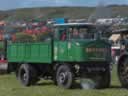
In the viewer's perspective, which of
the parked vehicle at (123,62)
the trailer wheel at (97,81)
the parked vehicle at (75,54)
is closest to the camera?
the parked vehicle at (123,62)

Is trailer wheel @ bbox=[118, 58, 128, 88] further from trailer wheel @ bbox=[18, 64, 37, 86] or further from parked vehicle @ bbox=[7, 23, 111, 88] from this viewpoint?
trailer wheel @ bbox=[18, 64, 37, 86]

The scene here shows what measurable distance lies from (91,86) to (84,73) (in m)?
0.59

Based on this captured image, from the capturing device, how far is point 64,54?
18.1 meters

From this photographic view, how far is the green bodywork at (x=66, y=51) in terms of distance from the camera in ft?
57.6

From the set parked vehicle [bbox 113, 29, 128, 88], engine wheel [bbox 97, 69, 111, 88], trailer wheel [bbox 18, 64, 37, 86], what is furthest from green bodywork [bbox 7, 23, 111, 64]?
parked vehicle [bbox 113, 29, 128, 88]

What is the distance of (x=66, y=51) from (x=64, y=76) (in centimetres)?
88

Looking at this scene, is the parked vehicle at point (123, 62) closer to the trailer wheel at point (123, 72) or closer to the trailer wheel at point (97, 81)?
the trailer wheel at point (123, 72)

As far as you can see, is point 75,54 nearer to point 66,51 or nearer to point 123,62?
point 66,51

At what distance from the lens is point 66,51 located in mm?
17969

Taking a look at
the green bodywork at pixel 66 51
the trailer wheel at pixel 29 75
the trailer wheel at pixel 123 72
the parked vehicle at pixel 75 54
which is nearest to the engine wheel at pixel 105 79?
the parked vehicle at pixel 75 54

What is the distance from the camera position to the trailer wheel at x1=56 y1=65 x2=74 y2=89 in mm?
17844

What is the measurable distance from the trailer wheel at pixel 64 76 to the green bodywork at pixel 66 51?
0.93ft

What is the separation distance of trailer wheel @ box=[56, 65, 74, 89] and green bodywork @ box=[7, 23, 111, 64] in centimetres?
28

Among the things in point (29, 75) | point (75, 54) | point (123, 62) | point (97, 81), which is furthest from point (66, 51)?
point (29, 75)
